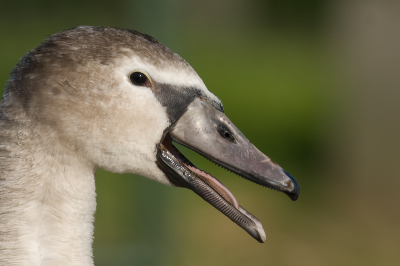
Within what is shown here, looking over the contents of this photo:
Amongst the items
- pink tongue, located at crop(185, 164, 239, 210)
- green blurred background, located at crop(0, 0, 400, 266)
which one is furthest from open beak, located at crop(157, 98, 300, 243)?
green blurred background, located at crop(0, 0, 400, 266)

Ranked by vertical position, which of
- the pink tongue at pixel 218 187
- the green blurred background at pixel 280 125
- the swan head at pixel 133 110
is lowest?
the green blurred background at pixel 280 125

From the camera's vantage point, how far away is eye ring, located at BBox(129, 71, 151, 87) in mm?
1314

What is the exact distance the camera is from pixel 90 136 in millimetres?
1319

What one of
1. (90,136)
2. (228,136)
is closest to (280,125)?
(228,136)

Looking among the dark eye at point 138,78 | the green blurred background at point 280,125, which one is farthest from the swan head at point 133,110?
the green blurred background at point 280,125

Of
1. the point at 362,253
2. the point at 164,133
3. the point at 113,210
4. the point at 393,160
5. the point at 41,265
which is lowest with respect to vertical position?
the point at 113,210

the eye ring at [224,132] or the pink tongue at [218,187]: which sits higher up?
the eye ring at [224,132]

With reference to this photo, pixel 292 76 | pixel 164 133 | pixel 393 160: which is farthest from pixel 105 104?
pixel 292 76

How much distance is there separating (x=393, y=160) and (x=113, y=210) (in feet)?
8.49

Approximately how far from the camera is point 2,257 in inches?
49.5

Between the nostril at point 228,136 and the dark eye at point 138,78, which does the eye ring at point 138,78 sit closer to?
the dark eye at point 138,78

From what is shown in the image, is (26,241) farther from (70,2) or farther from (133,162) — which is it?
(70,2)

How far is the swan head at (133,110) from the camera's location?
1.30m

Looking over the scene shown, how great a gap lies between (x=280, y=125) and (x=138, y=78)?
5.47m
